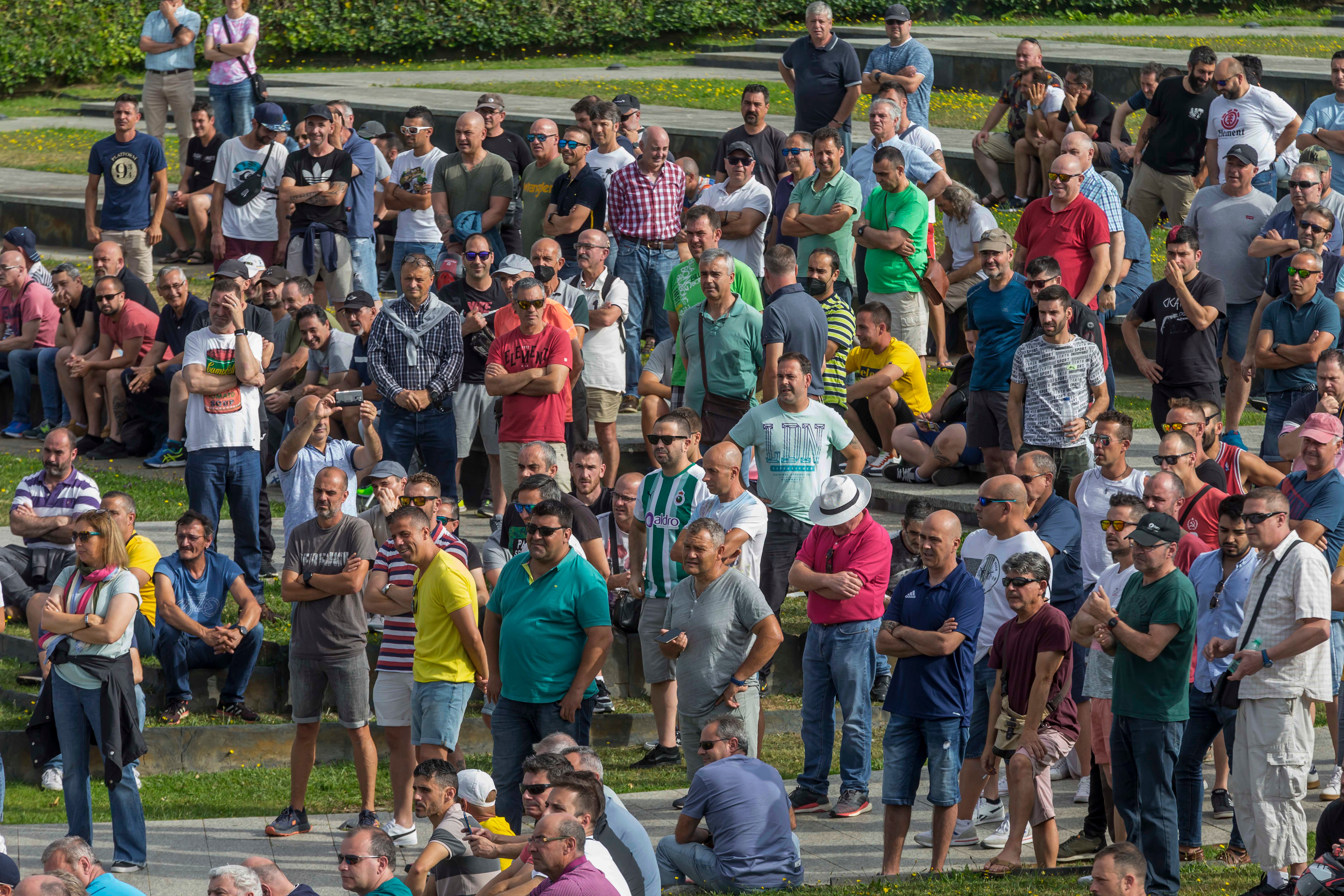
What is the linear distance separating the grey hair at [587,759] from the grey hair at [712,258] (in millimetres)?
4834

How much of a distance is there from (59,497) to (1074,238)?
7.88 metres

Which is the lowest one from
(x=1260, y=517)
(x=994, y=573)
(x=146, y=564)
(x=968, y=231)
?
(x=146, y=564)

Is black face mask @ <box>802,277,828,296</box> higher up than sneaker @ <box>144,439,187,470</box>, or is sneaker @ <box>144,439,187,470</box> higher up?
black face mask @ <box>802,277,828,296</box>

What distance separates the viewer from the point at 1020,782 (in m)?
8.88

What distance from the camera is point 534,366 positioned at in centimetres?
1273

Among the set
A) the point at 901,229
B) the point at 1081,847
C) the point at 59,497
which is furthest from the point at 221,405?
the point at 1081,847

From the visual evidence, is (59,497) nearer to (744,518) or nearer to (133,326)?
(133,326)

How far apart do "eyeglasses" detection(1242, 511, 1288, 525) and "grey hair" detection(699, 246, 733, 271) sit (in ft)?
15.2

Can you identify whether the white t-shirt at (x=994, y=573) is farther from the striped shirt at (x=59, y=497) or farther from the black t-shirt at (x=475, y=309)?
the striped shirt at (x=59, y=497)

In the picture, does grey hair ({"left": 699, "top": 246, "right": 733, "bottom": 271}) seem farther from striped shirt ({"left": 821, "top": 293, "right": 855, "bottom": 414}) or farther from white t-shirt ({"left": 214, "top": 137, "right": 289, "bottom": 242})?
white t-shirt ({"left": 214, "top": 137, "right": 289, "bottom": 242})

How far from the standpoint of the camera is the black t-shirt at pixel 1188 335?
42.4 feet

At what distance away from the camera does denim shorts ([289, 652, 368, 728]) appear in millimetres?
10516

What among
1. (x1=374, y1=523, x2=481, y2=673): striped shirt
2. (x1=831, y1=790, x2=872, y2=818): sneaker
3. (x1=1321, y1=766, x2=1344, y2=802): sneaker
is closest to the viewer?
(x1=1321, y1=766, x2=1344, y2=802): sneaker

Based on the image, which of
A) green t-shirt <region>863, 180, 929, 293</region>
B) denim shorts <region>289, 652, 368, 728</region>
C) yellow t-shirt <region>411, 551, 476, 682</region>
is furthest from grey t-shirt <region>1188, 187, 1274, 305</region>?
denim shorts <region>289, 652, 368, 728</region>
